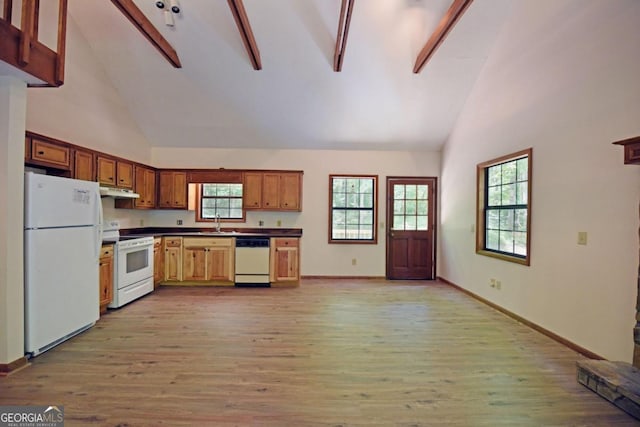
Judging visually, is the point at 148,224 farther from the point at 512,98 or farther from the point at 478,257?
the point at 512,98

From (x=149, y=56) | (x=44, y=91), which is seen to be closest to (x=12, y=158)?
(x=44, y=91)

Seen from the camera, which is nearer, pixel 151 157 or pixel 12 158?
pixel 12 158

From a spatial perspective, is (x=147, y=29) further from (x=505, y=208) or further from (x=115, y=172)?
(x=505, y=208)

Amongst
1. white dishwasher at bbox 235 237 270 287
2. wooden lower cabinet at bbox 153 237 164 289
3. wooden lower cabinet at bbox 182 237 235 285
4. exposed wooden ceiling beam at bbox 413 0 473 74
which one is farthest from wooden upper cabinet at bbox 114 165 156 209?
exposed wooden ceiling beam at bbox 413 0 473 74

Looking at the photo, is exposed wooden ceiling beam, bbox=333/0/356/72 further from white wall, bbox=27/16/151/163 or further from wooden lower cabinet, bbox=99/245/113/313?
wooden lower cabinet, bbox=99/245/113/313

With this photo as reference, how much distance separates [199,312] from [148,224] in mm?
2721

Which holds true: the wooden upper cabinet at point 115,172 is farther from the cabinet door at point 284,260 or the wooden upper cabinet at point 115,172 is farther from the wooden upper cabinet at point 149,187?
the cabinet door at point 284,260

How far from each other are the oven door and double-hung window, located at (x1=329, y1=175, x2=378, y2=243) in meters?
3.17

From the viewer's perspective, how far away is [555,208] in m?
3.32

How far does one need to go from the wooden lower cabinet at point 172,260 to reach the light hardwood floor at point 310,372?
4.10ft

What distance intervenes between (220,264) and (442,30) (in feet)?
15.0

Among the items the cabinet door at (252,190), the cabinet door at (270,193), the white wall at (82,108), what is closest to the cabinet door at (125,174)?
the white wall at (82,108)

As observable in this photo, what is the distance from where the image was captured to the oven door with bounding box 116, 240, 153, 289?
423 centimetres

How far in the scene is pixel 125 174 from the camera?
198 inches
